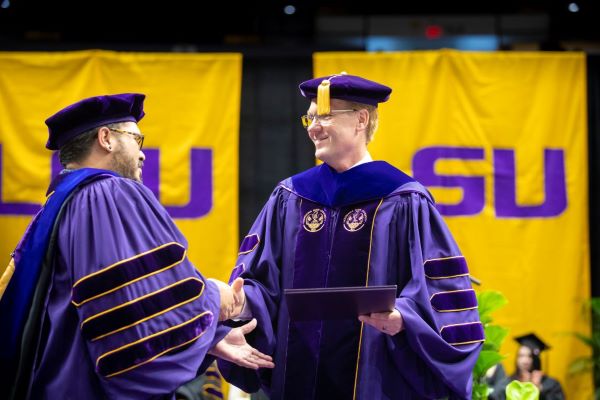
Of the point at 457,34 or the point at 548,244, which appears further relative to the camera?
the point at 457,34

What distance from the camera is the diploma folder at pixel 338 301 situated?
125 inches

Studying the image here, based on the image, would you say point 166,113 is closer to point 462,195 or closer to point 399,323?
point 462,195

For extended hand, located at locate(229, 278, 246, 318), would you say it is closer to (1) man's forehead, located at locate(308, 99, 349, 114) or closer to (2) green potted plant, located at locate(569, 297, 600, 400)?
(1) man's forehead, located at locate(308, 99, 349, 114)

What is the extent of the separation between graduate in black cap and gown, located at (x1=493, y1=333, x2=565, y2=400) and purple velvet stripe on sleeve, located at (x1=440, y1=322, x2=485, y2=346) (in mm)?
4550

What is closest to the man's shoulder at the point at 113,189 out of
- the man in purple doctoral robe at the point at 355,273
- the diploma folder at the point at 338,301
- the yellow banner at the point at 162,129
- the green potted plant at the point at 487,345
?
the diploma folder at the point at 338,301

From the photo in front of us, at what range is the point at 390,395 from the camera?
3600 mm

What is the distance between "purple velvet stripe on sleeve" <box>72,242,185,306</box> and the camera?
2.93m

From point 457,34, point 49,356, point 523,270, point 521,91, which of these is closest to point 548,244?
point 523,270

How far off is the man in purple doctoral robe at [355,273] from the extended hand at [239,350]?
96 millimetres

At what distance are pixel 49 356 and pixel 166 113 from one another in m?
5.49

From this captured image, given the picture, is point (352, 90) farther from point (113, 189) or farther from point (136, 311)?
point (136, 311)

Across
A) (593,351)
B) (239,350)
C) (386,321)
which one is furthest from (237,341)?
(593,351)

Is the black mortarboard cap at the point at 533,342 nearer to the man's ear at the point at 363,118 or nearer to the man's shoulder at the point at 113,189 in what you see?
the man's ear at the point at 363,118

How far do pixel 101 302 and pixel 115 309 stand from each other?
51 mm
